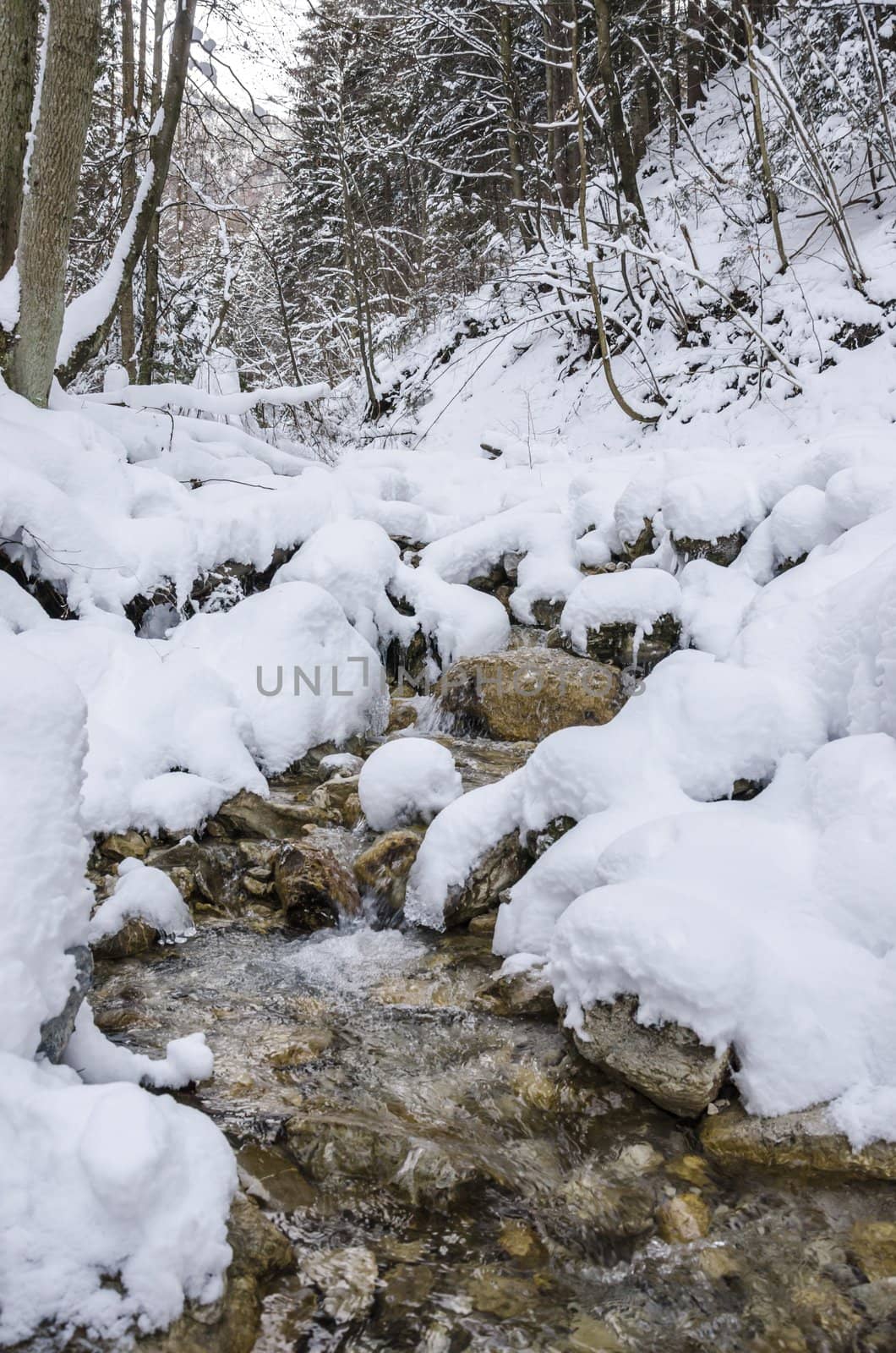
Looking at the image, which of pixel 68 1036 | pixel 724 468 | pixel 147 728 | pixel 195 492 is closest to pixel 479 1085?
pixel 68 1036

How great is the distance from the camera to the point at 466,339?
521 inches

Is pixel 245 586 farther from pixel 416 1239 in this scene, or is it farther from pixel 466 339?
pixel 466 339

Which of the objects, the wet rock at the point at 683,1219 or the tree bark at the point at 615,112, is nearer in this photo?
the wet rock at the point at 683,1219

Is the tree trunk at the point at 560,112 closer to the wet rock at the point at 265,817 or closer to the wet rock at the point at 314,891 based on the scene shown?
the wet rock at the point at 265,817

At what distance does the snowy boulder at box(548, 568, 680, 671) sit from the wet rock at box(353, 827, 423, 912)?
2.27m

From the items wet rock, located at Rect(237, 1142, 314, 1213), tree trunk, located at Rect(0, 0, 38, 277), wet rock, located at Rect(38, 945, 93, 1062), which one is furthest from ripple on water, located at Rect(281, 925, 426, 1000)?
tree trunk, located at Rect(0, 0, 38, 277)

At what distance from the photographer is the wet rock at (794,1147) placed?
7.06 feet

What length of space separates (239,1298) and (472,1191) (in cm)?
73

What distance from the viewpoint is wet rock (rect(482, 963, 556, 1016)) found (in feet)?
9.71

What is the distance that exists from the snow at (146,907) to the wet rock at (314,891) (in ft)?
1.44

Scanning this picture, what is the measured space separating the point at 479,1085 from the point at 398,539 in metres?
5.51

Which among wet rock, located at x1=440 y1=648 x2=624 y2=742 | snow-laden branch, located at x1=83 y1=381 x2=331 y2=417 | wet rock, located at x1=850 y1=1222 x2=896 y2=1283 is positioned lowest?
wet rock, located at x1=850 y1=1222 x2=896 y2=1283

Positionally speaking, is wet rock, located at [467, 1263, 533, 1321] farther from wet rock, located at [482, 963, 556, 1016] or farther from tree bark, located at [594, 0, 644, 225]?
A: tree bark, located at [594, 0, 644, 225]

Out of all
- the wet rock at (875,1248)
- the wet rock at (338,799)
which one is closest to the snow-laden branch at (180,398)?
the wet rock at (338,799)
